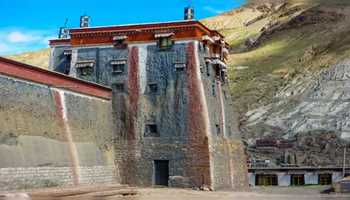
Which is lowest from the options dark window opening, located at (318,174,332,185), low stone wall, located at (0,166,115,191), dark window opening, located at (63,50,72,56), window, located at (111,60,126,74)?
dark window opening, located at (318,174,332,185)

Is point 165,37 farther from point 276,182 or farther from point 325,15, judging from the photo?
point 325,15

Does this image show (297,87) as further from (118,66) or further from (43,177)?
(43,177)

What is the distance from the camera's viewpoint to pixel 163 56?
114 feet

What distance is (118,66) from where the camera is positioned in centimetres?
3569

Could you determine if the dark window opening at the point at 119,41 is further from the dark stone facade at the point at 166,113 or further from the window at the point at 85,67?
the window at the point at 85,67

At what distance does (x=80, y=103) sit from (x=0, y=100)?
22.3 ft

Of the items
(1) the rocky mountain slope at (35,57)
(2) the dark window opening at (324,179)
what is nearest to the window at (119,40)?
(2) the dark window opening at (324,179)

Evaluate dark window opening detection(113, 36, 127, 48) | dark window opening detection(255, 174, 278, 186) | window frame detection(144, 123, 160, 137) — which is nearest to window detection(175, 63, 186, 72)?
window frame detection(144, 123, 160, 137)

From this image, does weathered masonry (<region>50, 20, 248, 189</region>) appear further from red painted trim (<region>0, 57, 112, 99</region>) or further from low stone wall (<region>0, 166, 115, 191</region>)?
low stone wall (<region>0, 166, 115, 191</region>)

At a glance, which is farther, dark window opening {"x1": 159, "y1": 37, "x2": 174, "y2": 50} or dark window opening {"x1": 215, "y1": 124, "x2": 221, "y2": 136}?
dark window opening {"x1": 215, "y1": 124, "x2": 221, "y2": 136}

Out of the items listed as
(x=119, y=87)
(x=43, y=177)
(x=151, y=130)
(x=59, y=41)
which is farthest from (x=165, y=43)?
(x=43, y=177)

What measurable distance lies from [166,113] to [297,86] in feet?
162

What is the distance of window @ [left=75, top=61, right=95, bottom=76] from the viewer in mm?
36094

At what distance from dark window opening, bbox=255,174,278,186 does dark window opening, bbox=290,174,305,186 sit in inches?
64.6
